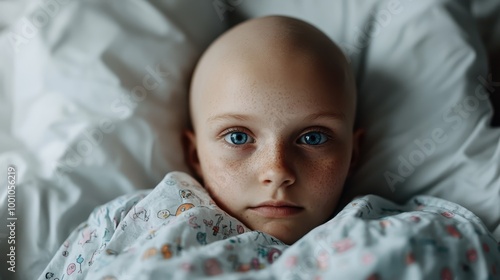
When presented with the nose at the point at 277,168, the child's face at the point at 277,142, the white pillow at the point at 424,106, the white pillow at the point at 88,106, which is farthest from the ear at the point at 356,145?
the white pillow at the point at 88,106

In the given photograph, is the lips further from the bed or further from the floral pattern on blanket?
the bed

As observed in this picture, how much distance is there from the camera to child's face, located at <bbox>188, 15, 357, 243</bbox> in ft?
3.46

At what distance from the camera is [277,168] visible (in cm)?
102

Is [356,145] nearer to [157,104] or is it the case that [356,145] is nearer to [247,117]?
[247,117]

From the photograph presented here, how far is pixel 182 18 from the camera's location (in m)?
1.34

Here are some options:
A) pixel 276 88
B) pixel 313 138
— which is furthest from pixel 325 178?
pixel 276 88

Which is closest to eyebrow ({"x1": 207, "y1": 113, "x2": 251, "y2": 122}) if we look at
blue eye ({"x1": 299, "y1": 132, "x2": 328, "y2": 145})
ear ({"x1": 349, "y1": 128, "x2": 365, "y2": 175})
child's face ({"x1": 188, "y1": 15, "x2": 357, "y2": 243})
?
child's face ({"x1": 188, "y1": 15, "x2": 357, "y2": 243})

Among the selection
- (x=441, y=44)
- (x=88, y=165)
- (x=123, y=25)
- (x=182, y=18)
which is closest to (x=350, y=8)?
(x=441, y=44)

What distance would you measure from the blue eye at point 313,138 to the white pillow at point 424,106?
0.20 m

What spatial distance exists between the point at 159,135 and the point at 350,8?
1.71 ft

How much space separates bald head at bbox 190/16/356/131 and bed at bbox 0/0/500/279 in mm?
125

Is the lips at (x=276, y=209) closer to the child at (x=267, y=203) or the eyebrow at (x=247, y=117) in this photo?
the child at (x=267, y=203)

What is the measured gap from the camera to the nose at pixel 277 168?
1.02 m

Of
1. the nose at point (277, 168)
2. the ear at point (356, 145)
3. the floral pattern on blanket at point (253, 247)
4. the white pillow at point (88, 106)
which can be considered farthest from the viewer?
the ear at point (356, 145)
